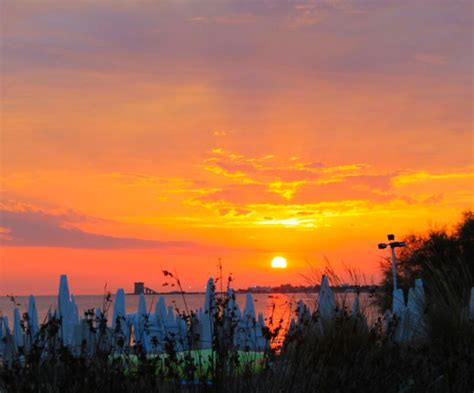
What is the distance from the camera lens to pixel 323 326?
767 centimetres

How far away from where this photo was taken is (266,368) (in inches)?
185

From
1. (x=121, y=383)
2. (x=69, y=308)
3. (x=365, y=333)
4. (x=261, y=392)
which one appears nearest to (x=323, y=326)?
(x=365, y=333)

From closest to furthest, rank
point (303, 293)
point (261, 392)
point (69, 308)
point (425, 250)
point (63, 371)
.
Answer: point (63, 371)
point (261, 392)
point (303, 293)
point (69, 308)
point (425, 250)

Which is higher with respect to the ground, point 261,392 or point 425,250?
point 425,250

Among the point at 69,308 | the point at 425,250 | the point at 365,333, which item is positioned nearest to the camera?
the point at 365,333

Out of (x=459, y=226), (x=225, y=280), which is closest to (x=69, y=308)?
(x=225, y=280)

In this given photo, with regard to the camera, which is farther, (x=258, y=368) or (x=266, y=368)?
(x=258, y=368)

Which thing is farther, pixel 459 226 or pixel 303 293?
pixel 459 226

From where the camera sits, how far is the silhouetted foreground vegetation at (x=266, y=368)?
4.17 metres

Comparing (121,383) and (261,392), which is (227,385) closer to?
(261,392)

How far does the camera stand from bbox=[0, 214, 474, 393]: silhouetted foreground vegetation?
13.7 ft

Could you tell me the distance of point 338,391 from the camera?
459cm

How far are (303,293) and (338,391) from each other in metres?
5.07

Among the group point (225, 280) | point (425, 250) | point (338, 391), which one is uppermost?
point (425, 250)
